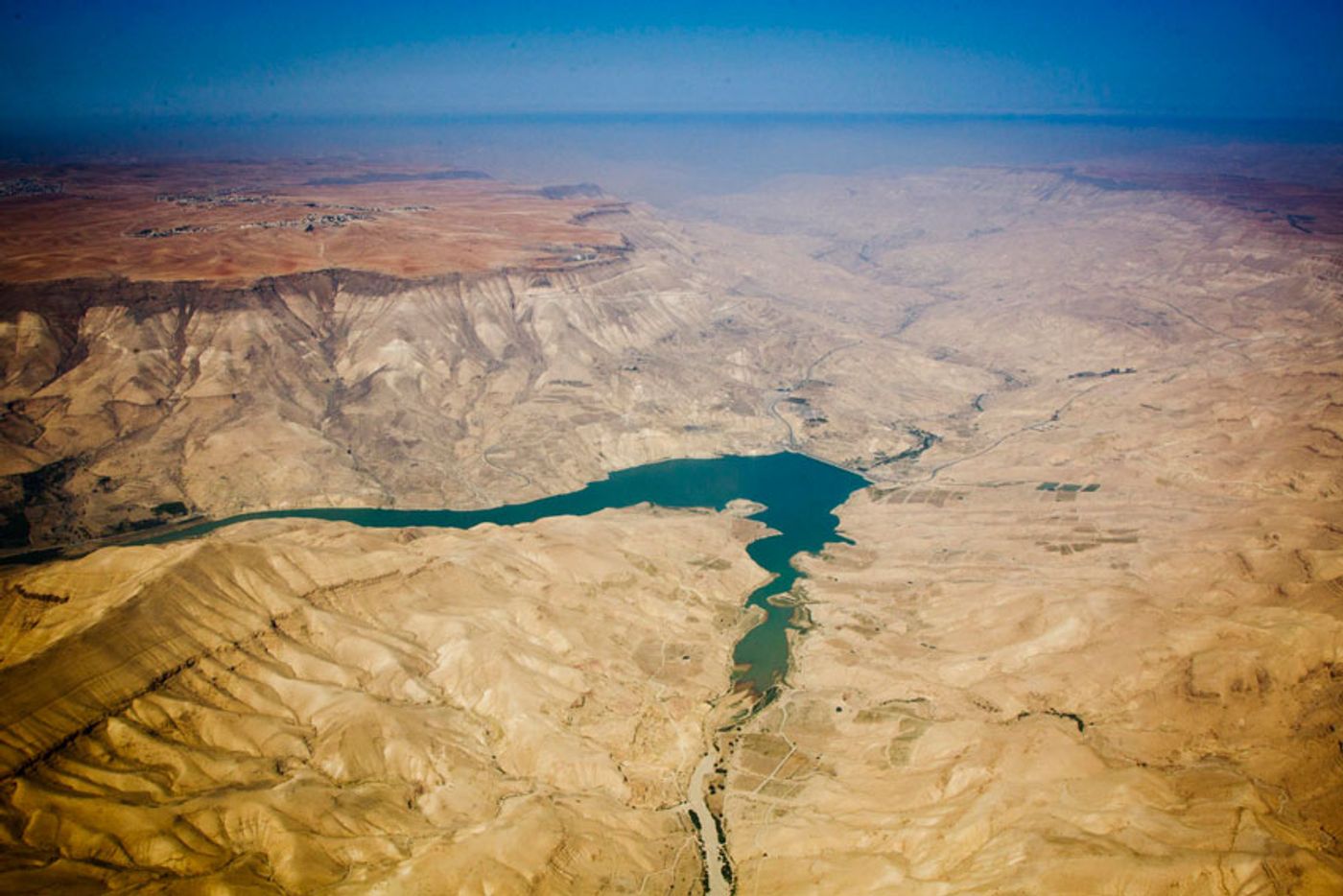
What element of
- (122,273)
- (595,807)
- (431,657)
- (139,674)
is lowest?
(595,807)

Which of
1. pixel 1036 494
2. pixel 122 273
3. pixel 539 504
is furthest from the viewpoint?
pixel 122 273

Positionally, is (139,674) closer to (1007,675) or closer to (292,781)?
(292,781)

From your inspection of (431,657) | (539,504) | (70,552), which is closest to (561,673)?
(431,657)

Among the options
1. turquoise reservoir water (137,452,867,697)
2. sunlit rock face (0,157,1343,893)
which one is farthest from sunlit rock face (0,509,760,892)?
turquoise reservoir water (137,452,867,697)

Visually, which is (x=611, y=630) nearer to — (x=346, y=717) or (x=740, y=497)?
(x=346, y=717)

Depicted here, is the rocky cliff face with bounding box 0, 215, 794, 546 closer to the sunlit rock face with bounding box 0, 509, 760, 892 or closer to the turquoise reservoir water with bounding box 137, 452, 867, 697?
the turquoise reservoir water with bounding box 137, 452, 867, 697

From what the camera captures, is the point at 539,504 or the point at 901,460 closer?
the point at 539,504

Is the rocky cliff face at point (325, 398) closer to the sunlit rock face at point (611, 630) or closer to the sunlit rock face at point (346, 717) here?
the sunlit rock face at point (611, 630)

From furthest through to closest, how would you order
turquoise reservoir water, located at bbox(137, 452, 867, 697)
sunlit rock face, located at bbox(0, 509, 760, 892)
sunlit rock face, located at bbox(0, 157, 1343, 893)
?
turquoise reservoir water, located at bbox(137, 452, 867, 697)
sunlit rock face, located at bbox(0, 157, 1343, 893)
sunlit rock face, located at bbox(0, 509, 760, 892)
